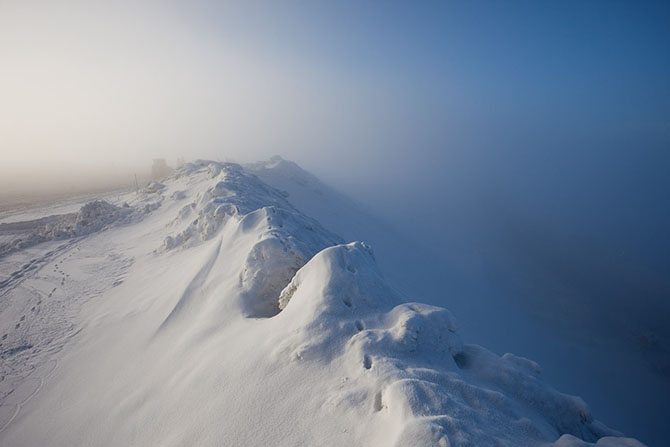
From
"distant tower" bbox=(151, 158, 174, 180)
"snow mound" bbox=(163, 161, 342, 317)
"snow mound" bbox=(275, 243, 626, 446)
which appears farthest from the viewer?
"distant tower" bbox=(151, 158, 174, 180)

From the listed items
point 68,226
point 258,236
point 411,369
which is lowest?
point 68,226

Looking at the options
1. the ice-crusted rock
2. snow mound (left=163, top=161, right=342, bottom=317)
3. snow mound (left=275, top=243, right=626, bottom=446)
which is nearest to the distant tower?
the ice-crusted rock

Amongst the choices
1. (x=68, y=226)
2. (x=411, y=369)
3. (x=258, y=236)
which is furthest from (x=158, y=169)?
(x=411, y=369)

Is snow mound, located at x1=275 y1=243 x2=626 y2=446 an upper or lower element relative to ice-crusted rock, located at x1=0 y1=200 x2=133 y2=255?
upper

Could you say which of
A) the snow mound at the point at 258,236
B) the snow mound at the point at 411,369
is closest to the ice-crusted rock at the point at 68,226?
the snow mound at the point at 258,236

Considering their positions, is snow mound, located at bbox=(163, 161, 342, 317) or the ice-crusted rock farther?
the ice-crusted rock

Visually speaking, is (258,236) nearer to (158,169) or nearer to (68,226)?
(68,226)

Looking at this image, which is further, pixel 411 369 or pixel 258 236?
pixel 258 236

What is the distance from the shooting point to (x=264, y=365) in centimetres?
365

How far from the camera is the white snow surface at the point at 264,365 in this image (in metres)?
2.88

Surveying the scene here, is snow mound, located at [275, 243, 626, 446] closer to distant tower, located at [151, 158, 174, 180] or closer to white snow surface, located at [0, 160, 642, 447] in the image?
white snow surface, located at [0, 160, 642, 447]

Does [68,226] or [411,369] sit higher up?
[411,369]

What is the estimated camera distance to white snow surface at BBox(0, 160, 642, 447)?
2.88 meters

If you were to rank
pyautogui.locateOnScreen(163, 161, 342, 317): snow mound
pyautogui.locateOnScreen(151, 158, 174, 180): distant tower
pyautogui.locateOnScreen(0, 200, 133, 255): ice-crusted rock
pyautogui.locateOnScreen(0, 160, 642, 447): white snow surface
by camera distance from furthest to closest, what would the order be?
pyautogui.locateOnScreen(151, 158, 174, 180): distant tower
pyautogui.locateOnScreen(0, 200, 133, 255): ice-crusted rock
pyautogui.locateOnScreen(163, 161, 342, 317): snow mound
pyautogui.locateOnScreen(0, 160, 642, 447): white snow surface
